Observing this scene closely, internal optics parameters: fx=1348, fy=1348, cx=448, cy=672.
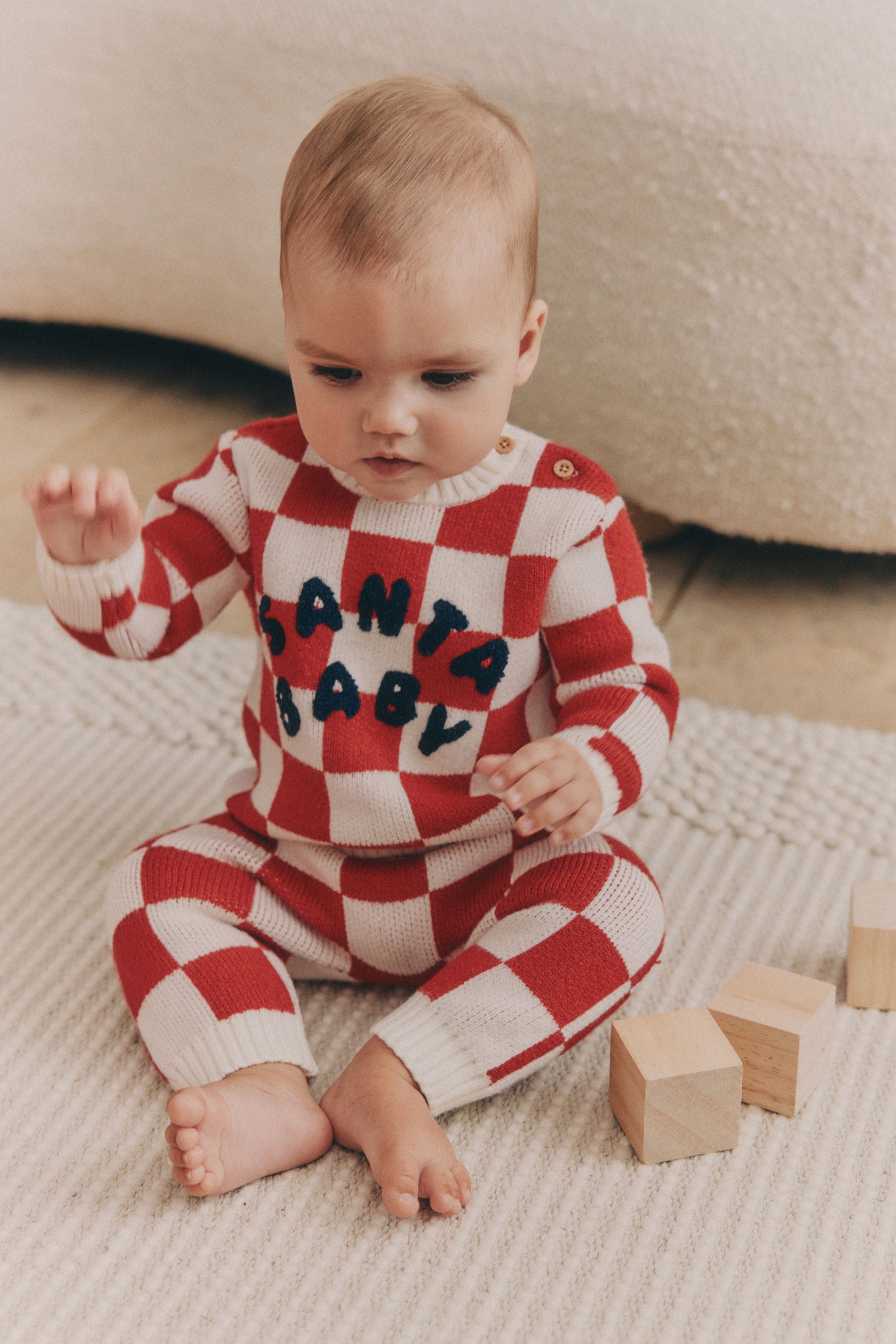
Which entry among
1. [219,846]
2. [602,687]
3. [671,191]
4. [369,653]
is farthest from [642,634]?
[671,191]

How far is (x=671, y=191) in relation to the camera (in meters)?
0.96

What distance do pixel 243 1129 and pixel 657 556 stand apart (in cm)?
73

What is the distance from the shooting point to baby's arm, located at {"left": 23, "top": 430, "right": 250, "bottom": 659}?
61cm

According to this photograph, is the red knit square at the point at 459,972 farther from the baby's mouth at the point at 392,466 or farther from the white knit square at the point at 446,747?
the baby's mouth at the point at 392,466

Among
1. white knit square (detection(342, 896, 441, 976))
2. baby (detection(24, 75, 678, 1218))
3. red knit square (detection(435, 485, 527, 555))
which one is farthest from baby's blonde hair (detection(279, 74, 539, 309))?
white knit square (detection(342, 896, 441, 976))

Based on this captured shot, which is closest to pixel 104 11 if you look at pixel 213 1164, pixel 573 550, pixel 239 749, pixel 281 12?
pixel 281 12

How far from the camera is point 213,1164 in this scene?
0.57 meters

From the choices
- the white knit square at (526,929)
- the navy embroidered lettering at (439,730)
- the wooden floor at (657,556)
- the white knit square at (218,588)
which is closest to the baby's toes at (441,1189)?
the white knit square at (526,929)

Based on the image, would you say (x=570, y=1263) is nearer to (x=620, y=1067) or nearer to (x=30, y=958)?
(x=620, y=1067)

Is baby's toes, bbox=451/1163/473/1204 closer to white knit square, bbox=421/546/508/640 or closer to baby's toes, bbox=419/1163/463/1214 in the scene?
baby's toes, bbox=419/1163/463/1214

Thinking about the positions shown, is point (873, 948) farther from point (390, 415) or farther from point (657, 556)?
point (657, 556)

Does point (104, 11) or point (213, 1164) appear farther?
point (104, 11)

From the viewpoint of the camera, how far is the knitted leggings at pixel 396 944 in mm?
623

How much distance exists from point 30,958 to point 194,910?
0.12 m
